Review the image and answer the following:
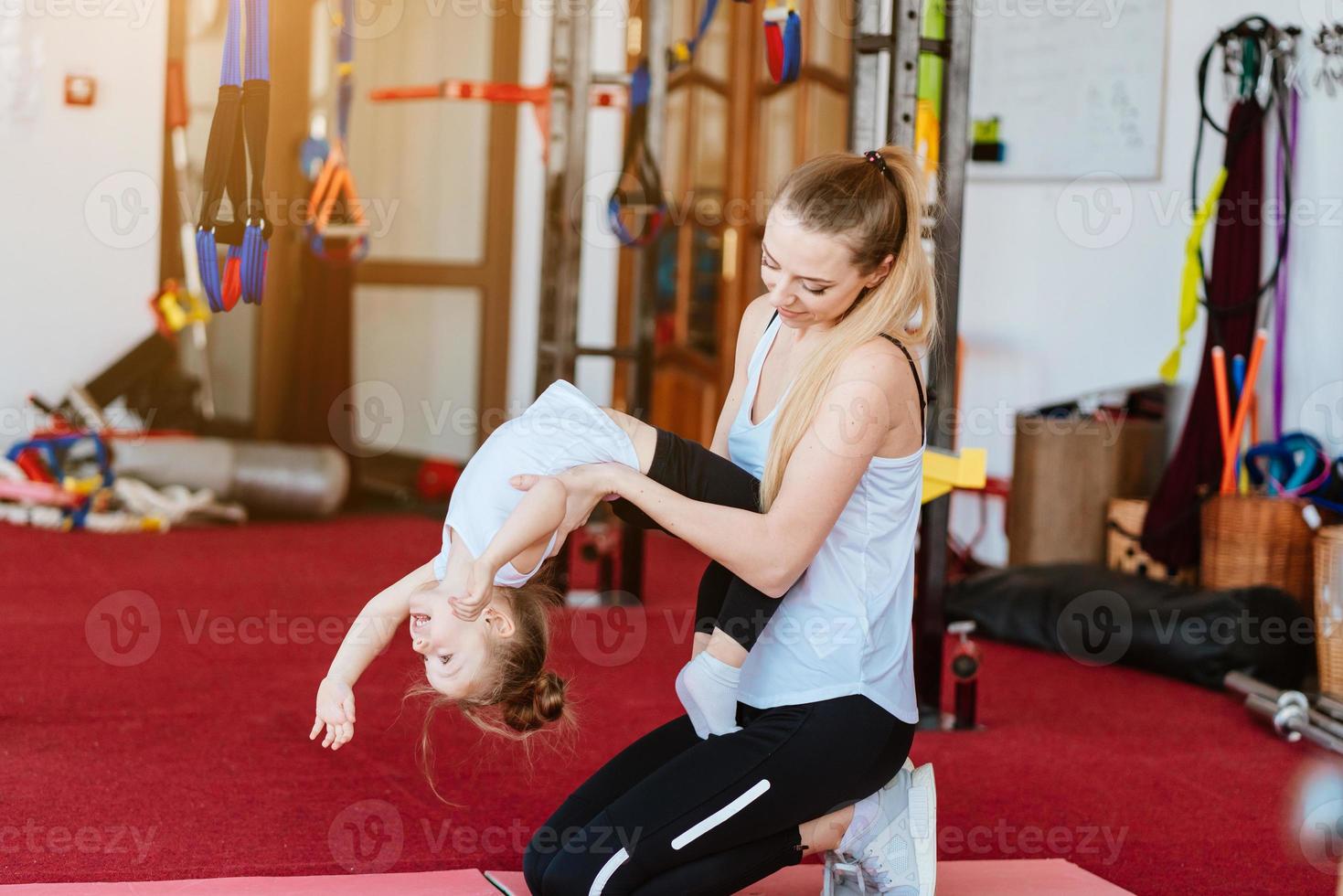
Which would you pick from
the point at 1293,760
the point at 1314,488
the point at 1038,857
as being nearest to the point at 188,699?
the point at 1038,857

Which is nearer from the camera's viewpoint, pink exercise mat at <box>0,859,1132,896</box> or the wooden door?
pink exercise mat at <box>0,859,1132,896</box>

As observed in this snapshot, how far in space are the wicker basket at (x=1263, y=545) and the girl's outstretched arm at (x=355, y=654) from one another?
2.84m

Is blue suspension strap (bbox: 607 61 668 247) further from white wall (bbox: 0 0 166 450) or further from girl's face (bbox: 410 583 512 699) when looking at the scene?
white wall (bbox: 0 0 166 450)

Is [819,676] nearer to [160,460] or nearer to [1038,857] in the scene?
[1038,857]

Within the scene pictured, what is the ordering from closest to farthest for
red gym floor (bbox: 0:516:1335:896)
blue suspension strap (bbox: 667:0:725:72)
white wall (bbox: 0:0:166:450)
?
red gym floor (bbox: 0:516:1335:896) < blue suspension strap (bbox: 667:0:725:72) < white wall (bbox: 0:0:166:450)

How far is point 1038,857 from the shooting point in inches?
102

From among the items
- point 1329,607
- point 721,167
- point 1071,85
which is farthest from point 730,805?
point 721,167

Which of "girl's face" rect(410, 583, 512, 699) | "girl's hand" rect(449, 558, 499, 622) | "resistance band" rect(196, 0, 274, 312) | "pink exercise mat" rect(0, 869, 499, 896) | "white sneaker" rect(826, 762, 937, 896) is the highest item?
"resistance band" rect(196, 0, 274, 312)

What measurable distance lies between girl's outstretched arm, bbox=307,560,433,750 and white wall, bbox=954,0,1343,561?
3209 mm

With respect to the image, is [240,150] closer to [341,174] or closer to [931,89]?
[341,174]

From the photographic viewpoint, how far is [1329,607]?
372 cm

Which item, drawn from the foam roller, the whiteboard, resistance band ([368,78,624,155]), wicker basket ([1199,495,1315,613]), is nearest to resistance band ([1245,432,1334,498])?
wicker basket ([1199,495,1315,613])

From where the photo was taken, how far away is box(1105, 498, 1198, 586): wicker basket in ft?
14.7

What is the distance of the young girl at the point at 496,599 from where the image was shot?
6.43 feet
